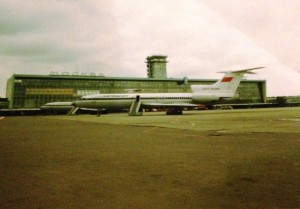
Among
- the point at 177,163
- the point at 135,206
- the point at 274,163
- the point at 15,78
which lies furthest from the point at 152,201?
the point at 15,78

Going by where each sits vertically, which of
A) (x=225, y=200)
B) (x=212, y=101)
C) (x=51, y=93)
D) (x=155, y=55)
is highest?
(x=155, y=55)

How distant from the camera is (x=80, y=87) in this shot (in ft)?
293

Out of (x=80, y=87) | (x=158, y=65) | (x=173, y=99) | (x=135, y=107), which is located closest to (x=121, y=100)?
(x=135, y=107)

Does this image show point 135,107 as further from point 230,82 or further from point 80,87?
point 80,87

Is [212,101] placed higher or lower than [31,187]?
higher

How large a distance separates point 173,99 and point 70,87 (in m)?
48.9

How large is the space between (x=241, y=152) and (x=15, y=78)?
269 ft

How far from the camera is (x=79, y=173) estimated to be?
602 centimetres

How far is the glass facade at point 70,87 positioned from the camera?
80125 millimetres

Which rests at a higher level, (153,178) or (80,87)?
(80,87)

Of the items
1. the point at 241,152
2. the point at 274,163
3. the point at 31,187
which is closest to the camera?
the point at 31,187

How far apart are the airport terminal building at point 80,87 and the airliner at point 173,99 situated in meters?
20.8

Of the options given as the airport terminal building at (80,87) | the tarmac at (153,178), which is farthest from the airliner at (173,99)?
the tarmac at (153,178)

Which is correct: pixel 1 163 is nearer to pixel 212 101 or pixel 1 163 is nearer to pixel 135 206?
pixel 135 206
